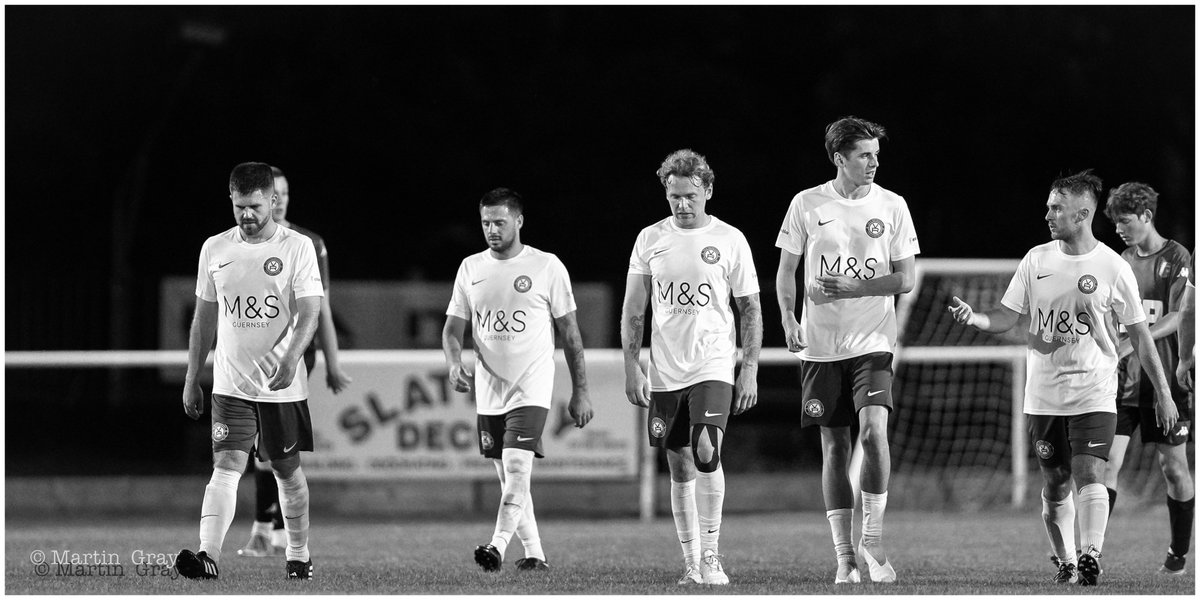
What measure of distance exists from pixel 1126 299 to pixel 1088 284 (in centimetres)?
17

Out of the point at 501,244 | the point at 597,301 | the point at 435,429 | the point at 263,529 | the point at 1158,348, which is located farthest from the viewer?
the point at 597,301

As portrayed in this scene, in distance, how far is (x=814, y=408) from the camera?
22.0 ft

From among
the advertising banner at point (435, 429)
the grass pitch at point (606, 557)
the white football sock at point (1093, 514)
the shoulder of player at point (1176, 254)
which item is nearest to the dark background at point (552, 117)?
the advertising banner at point (435, 429)

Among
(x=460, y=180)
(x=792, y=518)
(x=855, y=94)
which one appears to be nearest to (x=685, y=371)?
(x=792, y=518)

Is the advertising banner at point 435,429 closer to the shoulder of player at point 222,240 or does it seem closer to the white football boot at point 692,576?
the shoulder of player at point 222,240

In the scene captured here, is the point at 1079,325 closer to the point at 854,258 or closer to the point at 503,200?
the point at 854,258

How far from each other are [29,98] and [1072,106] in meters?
11.9

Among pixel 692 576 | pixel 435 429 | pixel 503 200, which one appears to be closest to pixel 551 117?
pixel 435 429

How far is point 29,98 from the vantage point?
1675 cm

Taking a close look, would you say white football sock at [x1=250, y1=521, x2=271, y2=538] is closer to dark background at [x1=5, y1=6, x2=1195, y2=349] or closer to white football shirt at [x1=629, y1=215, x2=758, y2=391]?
white football shirt at [x1=629, y1=215, x2=758, y2=391]

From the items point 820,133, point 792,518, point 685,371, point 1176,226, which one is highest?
point 820,133

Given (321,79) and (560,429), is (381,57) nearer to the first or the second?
(321,79)

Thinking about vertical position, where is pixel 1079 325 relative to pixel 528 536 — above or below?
above

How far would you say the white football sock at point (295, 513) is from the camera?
22.5 ft
